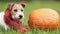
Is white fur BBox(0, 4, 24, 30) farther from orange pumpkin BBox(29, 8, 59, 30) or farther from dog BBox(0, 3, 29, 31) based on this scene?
orange pumpkin BBox(29, 8, 59, 30)

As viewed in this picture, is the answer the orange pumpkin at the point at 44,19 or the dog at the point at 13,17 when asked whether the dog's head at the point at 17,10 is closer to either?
Answer: the dog at the point at 13,17

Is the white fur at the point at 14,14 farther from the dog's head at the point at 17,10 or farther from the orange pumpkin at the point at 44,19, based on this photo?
the orange pumpkin at the point at 44,19

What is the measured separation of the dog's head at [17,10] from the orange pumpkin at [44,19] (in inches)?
4.9

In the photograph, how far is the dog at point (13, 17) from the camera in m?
2.49

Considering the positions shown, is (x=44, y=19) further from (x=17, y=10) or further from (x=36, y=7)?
(x=17, y=10)

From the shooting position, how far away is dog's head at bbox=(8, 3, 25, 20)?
2.47 metres

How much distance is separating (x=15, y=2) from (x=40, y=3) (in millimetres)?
243

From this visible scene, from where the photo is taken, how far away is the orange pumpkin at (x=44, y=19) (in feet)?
8.38

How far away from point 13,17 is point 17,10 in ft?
0.31

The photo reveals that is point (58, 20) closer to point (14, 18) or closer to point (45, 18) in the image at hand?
point (45, 18)

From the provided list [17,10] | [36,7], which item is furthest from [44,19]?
[17,10]

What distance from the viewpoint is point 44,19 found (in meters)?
2.55

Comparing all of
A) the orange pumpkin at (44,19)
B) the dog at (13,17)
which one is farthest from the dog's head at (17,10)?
the orange pumpkin at (44,19)

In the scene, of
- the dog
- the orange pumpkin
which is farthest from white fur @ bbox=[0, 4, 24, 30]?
the orange pumpkin
